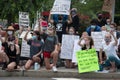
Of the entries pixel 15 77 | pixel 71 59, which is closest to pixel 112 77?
pixel 71 59

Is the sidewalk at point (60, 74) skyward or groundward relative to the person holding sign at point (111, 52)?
groundward

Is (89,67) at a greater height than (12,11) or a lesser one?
lesser

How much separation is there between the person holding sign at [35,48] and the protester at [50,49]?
27cm

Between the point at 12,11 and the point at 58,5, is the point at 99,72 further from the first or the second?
the point at 12,11

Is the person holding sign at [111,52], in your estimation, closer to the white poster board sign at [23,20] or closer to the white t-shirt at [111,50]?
the white t-shirt at [111,50]

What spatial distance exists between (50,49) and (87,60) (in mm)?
1347

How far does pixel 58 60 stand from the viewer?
51.4 feet

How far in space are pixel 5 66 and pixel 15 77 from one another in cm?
58

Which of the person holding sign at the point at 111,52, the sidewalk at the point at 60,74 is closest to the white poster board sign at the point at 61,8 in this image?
the person holding sign at the point at 111,52

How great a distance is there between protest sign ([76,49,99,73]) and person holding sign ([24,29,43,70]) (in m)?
1.42

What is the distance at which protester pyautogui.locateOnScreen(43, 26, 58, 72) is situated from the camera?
47.9ft

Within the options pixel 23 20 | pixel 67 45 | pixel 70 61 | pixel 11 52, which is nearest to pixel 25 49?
pixel 23 20

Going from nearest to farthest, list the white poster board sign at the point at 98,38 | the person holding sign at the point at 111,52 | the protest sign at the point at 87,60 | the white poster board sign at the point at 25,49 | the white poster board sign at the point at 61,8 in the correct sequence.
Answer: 1. the protest sign at the point at 87,60
2. the person holding sign at the point at 111,52
3. the white poster board sign at the point at 98,38
4. the white poster board sign at the point at 25,49
5. the white poster board sign at the point at 61,8

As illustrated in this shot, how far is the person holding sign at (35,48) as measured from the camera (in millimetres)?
14719
